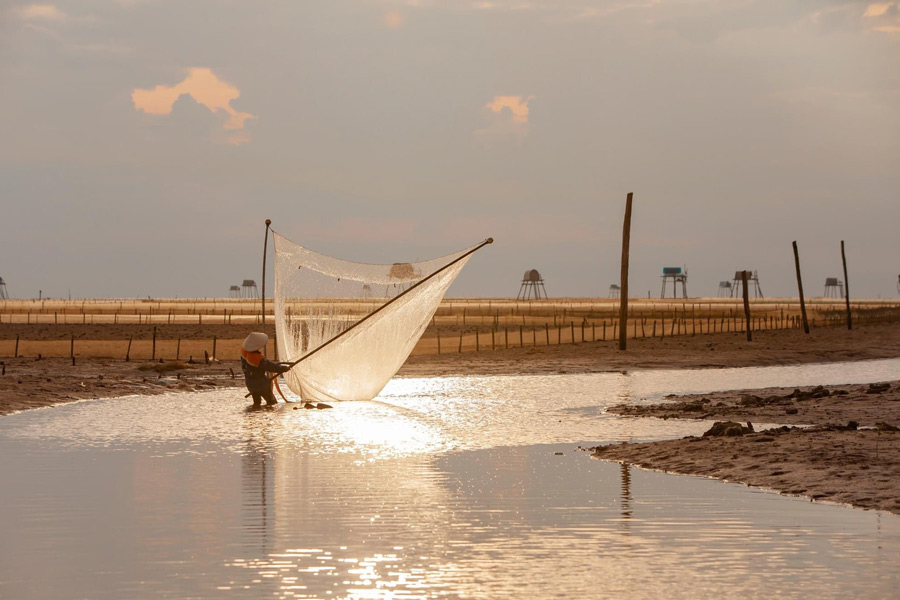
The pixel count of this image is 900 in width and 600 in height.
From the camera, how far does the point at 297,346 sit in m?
22.1

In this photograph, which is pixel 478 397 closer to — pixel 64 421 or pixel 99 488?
pixel 64 421

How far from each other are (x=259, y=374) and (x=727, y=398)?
912 centimetres

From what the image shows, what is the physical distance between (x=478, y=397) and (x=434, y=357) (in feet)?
43.6

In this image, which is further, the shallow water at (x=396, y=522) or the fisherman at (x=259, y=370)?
the fisherman at (x=259, y=370)

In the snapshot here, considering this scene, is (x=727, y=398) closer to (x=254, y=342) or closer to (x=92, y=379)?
(x=254, y=342)

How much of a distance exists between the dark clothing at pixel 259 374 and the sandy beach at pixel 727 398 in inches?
163

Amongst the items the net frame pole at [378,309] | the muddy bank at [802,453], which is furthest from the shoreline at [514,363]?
the muddy bank at [802,453]

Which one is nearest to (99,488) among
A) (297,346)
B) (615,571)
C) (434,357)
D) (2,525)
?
Answer: (2,525)

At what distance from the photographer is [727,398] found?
74.4 feet

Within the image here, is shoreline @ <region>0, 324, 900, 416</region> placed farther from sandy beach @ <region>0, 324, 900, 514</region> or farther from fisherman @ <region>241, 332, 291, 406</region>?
fisherman @ <region>241, 332, 291, 406</region>

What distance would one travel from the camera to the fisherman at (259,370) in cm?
2177

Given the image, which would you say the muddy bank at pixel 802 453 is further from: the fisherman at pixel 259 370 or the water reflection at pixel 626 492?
the fisherman at pixel 259 370

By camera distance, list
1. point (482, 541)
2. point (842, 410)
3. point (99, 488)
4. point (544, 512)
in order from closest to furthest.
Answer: point (482, 541) → point (544, 512) → point (99, 488) → point (842, 410)

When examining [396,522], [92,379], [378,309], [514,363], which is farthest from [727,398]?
[92,379]
